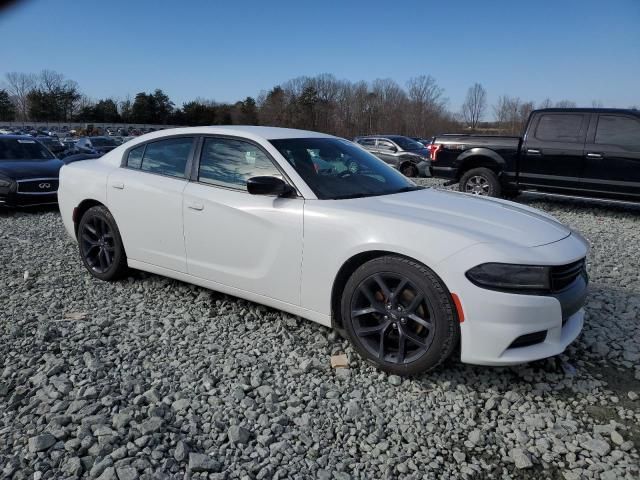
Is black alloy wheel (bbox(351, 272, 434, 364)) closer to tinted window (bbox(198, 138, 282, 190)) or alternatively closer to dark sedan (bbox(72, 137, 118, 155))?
tinted window (bbox(198, 138, 282, 190))

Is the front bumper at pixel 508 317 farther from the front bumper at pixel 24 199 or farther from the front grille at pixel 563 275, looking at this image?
the front bumper at pixel 24 199

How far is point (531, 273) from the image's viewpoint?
267 cm

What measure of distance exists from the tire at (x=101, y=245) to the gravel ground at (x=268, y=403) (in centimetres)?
46

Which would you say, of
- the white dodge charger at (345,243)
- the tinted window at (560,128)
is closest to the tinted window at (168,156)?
the white dodge charger at (345,243)

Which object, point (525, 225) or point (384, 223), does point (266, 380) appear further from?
point (525, 225)

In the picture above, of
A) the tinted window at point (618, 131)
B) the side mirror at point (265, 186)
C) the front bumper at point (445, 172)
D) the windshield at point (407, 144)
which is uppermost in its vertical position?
the tinted window at point (618, 131)

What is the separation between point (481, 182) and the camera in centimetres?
959

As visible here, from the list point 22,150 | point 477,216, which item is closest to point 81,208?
point 477,216

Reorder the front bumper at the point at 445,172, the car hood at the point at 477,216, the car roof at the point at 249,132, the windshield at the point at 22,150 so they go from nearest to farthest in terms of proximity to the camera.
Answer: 1. the car hood at the point at 477,216
2. the car roof at the point at 249,132
3. the windshield at the point at 22,150
4. the front bumper at the point at 445,172

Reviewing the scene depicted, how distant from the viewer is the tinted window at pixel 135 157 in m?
4.39

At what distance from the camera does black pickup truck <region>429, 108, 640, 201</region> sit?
816 cm

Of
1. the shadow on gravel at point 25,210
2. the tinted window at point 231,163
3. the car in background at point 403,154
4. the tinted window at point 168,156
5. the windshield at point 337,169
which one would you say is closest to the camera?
the windshield at point 337,169

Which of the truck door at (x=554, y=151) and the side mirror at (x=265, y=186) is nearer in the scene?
the side mirror at (x=265, y=186)

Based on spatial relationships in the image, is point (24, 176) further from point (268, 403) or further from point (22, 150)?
point (268, 403)
